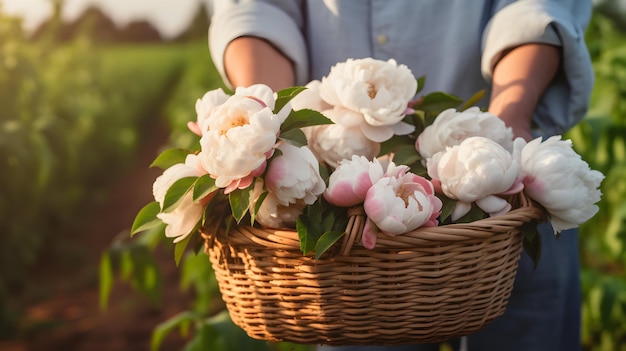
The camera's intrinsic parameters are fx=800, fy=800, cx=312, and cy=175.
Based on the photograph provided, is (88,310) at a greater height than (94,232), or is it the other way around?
(88,310)

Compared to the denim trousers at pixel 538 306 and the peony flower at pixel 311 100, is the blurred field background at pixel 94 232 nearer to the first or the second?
the denim trousers at pixel 538 306

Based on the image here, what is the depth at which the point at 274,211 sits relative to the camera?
1.27 meters

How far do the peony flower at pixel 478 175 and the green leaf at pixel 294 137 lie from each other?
0.23 meters

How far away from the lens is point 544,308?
180 cm

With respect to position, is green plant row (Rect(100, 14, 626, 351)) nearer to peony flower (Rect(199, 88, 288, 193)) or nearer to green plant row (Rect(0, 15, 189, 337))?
green plant row (Rect(0, 15, 189, 337))

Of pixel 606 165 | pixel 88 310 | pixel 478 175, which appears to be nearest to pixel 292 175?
pixel 478 175

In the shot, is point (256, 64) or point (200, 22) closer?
point (256, 64)

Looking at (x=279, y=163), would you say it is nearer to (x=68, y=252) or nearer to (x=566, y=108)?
(x=566, y=108)

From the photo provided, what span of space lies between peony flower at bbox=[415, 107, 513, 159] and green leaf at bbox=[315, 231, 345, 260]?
0.28m

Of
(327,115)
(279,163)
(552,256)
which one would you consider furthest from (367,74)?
(552,256)

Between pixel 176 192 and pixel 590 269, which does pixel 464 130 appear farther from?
pixel 590 269

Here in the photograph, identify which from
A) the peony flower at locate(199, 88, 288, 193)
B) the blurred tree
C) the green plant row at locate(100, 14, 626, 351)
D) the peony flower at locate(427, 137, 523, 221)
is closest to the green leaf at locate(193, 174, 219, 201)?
the peony flower at locate(199, 88, 288, 193)

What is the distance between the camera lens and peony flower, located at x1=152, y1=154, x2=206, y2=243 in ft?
4.24

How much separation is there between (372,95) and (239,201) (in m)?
0.33
